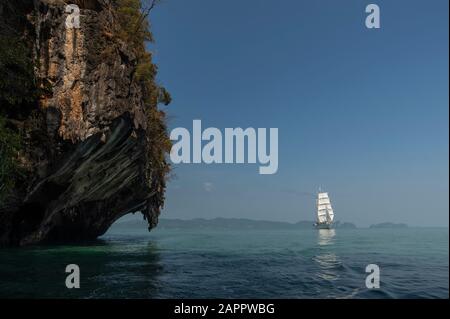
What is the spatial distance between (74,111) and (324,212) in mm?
138243

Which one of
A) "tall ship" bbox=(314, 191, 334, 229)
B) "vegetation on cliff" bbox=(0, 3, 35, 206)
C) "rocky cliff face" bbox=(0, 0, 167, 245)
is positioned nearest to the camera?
"vegetation on cliff" bbox=(0, 3, 35, 206)

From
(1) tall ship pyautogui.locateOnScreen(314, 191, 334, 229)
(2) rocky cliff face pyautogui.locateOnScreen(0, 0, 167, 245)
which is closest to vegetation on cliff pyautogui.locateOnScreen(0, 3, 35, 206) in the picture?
(2) rocky cliff face pyautogui.locateOnScreen(0, 0, 167, 245)

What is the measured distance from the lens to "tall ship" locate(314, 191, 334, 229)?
147875 mm

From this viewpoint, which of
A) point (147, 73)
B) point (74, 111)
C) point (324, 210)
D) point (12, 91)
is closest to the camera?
point (12, 91)

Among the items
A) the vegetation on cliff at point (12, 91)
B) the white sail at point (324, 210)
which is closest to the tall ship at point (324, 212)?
the white sail at point (324, 210)

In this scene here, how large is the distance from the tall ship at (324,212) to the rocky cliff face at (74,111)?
129 metres

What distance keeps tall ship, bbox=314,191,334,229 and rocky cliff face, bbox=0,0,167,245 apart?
12948cm

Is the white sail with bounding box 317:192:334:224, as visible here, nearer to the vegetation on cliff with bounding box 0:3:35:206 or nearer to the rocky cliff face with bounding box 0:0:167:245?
the rocky cliff face with bounding box 0:0:167:245

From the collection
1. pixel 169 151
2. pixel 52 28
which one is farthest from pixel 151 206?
pixel 52 28

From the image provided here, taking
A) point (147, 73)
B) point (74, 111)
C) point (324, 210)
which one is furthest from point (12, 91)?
point (324, 210)

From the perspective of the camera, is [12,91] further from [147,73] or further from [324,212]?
[324,212]

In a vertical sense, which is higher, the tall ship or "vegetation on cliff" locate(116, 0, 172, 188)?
"vegetation on cliff" locate(116, 0, 172, 188)

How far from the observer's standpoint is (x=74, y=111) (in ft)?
77.7

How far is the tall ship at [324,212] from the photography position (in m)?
148
